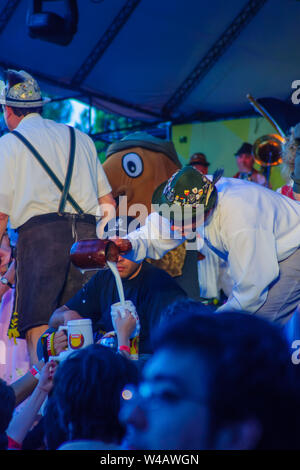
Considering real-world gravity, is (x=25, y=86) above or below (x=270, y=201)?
above

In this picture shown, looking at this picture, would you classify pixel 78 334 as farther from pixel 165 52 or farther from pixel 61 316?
pixel 165 52

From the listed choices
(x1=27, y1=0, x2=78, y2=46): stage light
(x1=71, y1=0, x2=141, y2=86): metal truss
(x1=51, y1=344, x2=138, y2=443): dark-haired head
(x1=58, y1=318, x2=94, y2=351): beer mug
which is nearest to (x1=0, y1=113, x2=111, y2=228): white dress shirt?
(x1=58, y1=318, x2=94, y2=351): beer mug

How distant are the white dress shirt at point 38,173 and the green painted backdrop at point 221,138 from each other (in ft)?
15.3

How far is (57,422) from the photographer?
1.57 meters

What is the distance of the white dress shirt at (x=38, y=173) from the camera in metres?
3.07

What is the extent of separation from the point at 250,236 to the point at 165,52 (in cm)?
428

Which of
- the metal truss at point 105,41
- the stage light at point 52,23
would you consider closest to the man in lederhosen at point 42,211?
the stage light at point 52,23

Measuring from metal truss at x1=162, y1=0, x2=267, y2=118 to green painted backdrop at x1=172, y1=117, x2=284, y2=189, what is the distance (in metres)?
0.58

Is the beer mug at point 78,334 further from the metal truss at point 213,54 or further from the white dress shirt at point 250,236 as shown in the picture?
the metal truss at point 213,54

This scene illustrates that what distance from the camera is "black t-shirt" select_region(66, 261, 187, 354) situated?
2.85 meters

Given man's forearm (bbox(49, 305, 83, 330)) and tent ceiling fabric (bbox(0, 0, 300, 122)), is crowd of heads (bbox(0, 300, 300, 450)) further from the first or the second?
tent ceiling fabric (bbox(0, 0, 300, 122))
